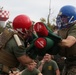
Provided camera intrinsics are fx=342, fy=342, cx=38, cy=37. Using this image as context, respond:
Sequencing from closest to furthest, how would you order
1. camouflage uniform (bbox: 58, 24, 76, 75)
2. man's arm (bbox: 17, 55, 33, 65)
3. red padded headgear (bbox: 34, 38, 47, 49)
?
red padded headgear (bbox: 34, 38, 47, 49)
man's arm (bbox: 17, 55, 33, 65)
camouflage uniform (bbox: 58, 24, 76, 75)

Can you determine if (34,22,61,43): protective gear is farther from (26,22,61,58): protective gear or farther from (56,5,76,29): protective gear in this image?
(56,5,76,29): protective gear

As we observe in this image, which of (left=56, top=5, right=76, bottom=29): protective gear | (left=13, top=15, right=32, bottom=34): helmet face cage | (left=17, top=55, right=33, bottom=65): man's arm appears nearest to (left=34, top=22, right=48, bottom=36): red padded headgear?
(left=13, top=15, right=32, bottom=34): helmet face cage

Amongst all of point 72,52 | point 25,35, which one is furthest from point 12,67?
point 72,52

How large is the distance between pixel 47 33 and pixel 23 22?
47 centimetres

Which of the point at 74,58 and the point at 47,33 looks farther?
the point at 74,58

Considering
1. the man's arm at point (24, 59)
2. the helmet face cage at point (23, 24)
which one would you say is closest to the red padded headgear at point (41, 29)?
the helmet face cage at point (23, 24)

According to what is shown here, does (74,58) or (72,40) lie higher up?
(72,40)

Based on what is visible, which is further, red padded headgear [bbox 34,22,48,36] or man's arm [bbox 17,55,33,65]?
man's arm [bbox 17,55,33,65]

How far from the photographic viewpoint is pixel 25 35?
5074mm

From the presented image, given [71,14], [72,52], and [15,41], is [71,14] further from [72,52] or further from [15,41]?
[15,41]

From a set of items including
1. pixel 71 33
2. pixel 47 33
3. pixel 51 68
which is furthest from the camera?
pixel 51 68

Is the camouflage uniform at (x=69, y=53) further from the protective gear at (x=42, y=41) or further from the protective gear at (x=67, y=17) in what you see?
the protective gear at (x=42, y=41)

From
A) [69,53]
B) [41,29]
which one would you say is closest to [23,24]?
[41,29]

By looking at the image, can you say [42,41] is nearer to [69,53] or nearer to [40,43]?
[40,43]
